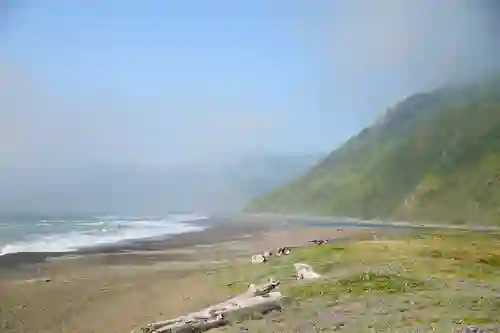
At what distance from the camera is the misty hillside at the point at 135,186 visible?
24.7 ft

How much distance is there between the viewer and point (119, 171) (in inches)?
300

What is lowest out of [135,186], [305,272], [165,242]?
[305,272]

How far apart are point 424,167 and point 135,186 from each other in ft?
17.3

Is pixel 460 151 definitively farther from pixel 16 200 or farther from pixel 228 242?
pixel 16 200

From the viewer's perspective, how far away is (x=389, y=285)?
634cm

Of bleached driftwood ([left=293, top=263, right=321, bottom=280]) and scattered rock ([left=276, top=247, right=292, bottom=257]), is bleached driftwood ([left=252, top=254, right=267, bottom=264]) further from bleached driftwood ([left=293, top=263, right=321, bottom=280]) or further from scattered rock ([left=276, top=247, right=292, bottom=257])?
bleached driftwood ([left=293, top=263, right=321, bottom=280])

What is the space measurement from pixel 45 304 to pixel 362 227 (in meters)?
4.48

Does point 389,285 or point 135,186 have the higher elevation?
point 135,186

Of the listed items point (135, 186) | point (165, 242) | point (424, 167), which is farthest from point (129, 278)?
point (424, 167)

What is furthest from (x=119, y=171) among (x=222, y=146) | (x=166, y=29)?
(x=166, y=29)

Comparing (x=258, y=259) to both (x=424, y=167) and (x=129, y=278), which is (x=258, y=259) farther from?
(x=424, y=167)

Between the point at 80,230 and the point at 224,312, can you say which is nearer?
the point at 224,312

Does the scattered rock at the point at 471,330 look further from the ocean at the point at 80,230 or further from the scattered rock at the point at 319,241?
the ocean at the point at 80,230

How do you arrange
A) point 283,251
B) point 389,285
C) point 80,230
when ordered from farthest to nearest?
point 80,230 → point 283,251 → point 389,285
